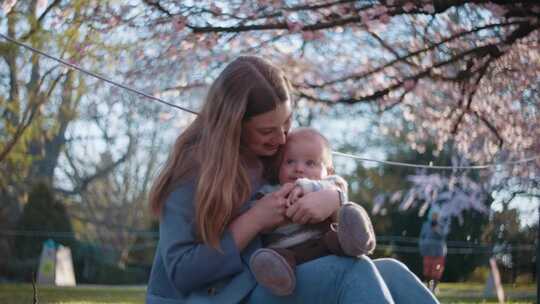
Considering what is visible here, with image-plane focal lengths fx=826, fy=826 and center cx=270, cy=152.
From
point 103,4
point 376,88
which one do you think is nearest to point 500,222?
point 376,88

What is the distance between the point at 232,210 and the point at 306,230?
168 mm

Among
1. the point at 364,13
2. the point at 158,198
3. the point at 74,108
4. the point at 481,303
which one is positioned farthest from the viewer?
the point at 74,108

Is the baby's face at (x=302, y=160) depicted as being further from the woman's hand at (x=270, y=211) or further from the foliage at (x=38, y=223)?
the foliage at (x=38, y=223)

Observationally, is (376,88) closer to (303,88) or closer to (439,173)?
(303,88)

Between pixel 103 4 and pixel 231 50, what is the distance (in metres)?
0.93

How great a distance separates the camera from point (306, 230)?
181cm

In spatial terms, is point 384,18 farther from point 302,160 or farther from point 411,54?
point 302,160

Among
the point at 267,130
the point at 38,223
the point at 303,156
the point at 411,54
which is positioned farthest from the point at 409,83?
the point at 38,223

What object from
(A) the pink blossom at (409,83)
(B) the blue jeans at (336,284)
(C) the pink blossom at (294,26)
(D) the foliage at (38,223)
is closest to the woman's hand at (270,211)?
(B) the blue jeans at (336,284)

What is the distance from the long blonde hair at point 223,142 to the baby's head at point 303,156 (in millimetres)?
126

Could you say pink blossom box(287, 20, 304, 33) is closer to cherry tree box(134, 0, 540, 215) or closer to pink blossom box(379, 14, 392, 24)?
cherry tree box(134, 0, 540, 215)

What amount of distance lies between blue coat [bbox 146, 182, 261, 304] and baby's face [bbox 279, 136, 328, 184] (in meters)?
0.22

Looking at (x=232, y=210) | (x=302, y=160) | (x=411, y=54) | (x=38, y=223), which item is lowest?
(x=38, y=223)

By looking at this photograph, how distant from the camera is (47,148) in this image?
40.4 ft
